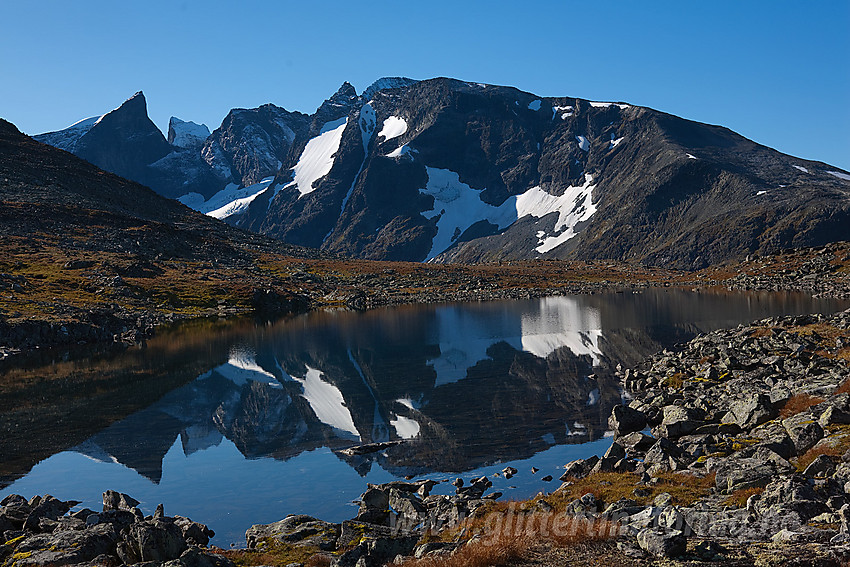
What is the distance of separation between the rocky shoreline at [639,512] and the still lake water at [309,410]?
307cm

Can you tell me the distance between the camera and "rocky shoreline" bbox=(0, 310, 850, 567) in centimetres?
1477

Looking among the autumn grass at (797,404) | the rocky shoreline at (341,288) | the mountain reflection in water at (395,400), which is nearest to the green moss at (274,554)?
the mountain reflection in water at (395,400)

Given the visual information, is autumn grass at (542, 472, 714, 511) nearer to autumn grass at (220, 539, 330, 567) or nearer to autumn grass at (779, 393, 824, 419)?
autumn grass at (220, 539, 330, 567)

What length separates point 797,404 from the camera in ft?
95.4

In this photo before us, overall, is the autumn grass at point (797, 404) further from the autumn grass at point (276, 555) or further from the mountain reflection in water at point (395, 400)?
the autumn grass at point (276, 555)

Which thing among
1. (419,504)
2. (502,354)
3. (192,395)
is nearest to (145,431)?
(192,395)

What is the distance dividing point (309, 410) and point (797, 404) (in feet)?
104

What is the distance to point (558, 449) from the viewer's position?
3334 cm

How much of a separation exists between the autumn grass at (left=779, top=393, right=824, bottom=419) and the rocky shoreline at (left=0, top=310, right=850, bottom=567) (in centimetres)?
11

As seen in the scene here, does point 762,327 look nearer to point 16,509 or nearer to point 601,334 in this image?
point 601,334

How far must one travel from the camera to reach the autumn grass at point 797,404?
2809 cm

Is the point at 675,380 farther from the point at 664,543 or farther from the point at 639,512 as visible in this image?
the point at 664,543

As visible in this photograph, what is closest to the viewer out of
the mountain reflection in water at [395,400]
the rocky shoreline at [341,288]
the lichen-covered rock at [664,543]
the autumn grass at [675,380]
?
the lichen-covered rock at [664,543]

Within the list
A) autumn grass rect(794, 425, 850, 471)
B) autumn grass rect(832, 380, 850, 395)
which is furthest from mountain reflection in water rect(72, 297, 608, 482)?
autumn grass rect(794, 425, 850, 471)
